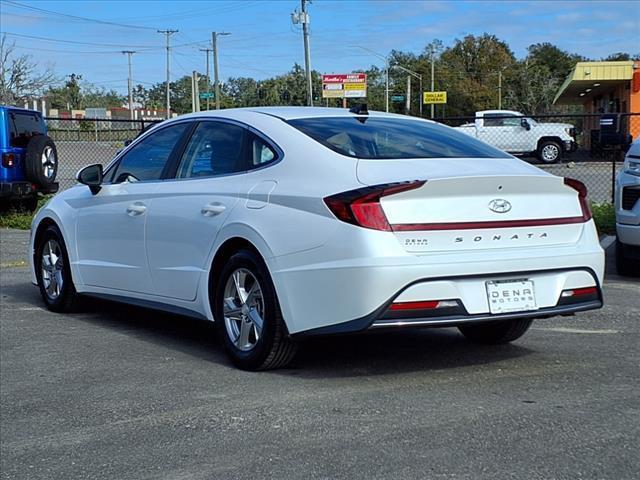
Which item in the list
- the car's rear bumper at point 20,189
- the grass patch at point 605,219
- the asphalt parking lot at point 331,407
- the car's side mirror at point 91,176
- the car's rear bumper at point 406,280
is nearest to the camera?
the asphalt parking lot at point 331,407

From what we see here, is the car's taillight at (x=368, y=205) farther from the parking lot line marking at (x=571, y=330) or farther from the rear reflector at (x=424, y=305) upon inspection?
the parking lot line marking at (x=571, y=330)

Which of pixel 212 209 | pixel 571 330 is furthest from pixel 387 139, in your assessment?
pixel 571 330

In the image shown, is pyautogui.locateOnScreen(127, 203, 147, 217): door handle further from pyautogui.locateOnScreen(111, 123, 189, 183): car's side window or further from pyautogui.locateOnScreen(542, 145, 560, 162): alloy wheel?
pyautogui.locateOnScreen(542, 145, 560, 162): alloy wheel

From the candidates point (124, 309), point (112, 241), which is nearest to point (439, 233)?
point (112, 241)

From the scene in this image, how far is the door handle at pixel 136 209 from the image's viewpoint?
251 inches

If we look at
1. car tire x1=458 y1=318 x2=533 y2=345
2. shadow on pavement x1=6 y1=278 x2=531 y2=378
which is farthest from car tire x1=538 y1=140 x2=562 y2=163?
car tire x1=458 y1=318 x2=533 y2=345

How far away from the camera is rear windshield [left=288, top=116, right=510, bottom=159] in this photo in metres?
5.26

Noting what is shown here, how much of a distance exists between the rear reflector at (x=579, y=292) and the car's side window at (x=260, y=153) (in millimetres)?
1906

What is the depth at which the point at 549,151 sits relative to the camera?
3284 centimetres

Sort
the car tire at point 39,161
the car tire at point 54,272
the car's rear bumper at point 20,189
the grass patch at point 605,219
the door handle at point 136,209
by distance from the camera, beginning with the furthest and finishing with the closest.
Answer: the car tire at point 39,161 → the car's rear bumper at point 20,189 → the grass patch at point 605,219 → the car tire at point 54,272 → the door handle at point 136,209

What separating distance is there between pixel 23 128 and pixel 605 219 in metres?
9.77

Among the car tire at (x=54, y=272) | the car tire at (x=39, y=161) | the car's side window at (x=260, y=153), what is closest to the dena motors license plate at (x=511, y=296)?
the car's side window at (x=260, y=153)

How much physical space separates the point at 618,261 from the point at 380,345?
409 cm

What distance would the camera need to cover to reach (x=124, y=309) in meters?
7.91
